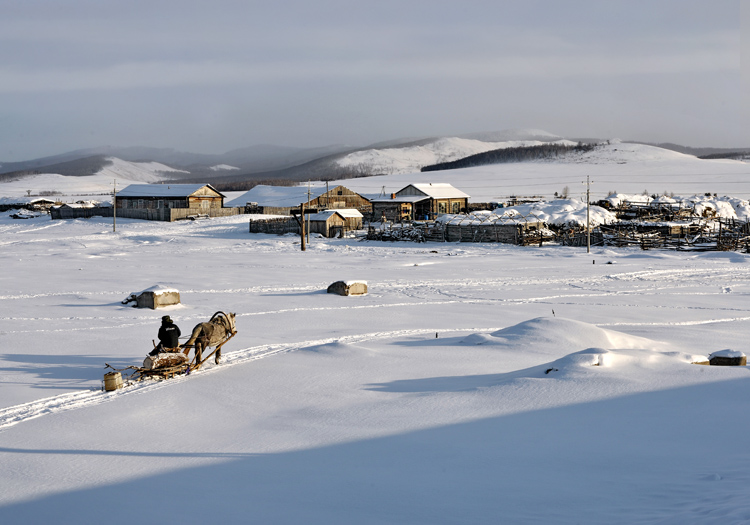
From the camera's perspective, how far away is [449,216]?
63.7 meters

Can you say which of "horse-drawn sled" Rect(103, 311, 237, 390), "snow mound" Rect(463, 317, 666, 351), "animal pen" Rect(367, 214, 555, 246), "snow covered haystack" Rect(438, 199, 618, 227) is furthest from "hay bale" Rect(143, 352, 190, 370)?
"snow covered haystack" Rect(438, 199, 618, 227)

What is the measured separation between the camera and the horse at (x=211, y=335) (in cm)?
1374

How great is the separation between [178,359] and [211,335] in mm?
1127

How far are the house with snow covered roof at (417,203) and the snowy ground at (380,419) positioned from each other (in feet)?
191

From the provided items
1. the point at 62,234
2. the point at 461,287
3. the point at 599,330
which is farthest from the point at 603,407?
the point at 62,234

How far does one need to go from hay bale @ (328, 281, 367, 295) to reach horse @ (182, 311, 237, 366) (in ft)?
35.7

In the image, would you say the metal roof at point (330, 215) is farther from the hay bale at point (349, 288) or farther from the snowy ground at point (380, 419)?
the snowy ground at point (380, 419)

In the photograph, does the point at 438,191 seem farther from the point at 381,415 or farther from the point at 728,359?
the point at 381,415

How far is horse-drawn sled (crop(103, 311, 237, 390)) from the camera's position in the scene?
12.6 meters

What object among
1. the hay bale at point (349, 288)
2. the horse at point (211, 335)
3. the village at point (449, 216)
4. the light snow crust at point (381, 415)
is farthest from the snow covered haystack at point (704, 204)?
the horse at point (211, 335)

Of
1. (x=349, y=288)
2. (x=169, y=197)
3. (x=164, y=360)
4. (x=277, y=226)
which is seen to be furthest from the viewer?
(x=169, y=197)

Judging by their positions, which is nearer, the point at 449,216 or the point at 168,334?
the point at 168,334

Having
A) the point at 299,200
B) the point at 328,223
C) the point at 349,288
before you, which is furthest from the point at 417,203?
the point at 349,288

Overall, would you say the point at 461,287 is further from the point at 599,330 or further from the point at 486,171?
the point at 486,171
